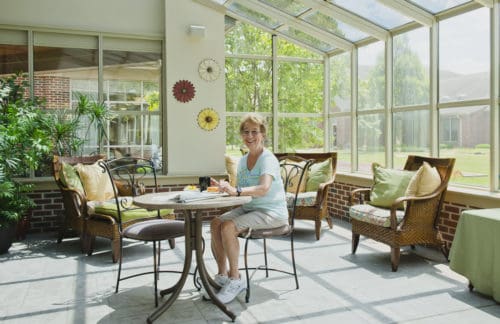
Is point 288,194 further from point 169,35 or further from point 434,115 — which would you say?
point 169,35

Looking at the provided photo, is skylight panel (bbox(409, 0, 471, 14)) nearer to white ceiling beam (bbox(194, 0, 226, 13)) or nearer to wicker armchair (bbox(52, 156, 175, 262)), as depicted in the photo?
white ceiling beam (bbox(194, 0, 226, 13))

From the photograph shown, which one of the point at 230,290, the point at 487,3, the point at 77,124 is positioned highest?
the point at 487,3

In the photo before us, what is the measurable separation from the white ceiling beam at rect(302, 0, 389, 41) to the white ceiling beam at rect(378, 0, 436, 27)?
770 mm

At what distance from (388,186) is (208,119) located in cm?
286

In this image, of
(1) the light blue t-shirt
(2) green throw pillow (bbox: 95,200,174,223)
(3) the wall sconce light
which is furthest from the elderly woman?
(3) the wall sconce light

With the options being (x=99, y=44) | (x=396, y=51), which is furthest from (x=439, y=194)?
(x=99, y=44)

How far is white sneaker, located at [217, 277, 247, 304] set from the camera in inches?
119

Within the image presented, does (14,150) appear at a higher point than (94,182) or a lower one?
higher

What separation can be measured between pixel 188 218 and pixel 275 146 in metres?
4.17

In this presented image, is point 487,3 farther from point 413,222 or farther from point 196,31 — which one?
point 196,31

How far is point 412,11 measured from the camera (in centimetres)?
477

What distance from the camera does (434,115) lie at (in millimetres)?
4848

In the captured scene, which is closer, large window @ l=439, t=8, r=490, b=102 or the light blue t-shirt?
the light blue t-shirt

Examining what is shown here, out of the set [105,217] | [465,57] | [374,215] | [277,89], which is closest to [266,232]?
[374,215]
